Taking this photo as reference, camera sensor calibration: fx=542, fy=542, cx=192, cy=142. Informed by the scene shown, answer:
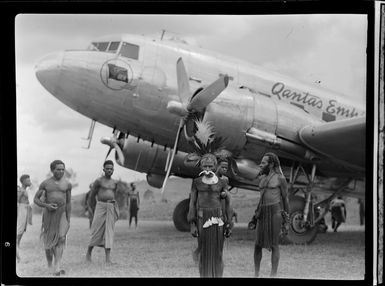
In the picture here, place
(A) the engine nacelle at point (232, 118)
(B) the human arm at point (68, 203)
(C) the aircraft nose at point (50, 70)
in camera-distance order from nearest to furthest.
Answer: (B) the human arm at point (68, 203), (C) the aircraft nose at point (50, 70), (A) the engine nacelle at point (232, 118)

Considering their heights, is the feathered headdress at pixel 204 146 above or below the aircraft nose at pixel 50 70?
below

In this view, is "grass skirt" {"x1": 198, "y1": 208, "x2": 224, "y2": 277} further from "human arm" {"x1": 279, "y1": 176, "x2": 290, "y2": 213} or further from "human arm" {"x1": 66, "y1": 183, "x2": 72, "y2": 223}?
"human arm" {"x1": 66, "y1": 183, "x2": 72, "y2": 223}

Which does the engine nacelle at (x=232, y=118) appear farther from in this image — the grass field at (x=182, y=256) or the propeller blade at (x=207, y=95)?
the grass field at (x=182, y=256)

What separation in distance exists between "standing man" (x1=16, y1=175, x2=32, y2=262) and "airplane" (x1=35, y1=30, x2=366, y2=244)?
4.73 ft

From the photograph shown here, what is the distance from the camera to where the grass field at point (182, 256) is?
620 centimetres

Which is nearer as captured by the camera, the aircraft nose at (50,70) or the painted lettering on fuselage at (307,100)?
the aircraft nose at (50,70)

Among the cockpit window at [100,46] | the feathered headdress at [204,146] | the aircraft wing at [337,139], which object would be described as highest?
the cockpit window at [100,46]

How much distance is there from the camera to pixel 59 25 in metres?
6.39

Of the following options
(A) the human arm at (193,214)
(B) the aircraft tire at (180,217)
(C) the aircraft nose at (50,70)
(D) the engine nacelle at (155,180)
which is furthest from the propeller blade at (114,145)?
(A) the human arm at (193,214)

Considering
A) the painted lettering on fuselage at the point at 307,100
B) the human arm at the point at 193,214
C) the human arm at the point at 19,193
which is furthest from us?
the painted lettering on fuselage at the point at 307,100

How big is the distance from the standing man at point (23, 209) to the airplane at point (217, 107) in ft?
4.73

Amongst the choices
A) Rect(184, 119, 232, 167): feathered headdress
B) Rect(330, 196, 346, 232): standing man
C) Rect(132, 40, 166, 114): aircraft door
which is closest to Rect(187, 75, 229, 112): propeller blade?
Rect(184, 119, 232, 167): feathered headdress

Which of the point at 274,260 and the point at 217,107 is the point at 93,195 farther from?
the point at 274,260
